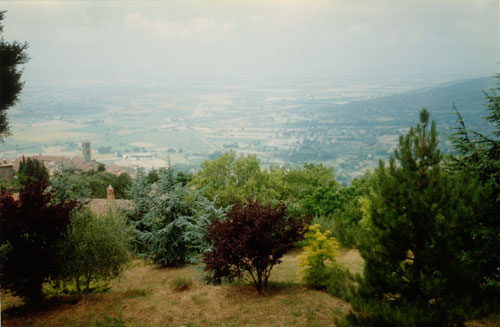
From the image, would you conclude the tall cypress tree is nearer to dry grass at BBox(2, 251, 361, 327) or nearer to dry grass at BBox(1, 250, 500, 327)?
dry grass at BBox(1, 250, 500, 327)

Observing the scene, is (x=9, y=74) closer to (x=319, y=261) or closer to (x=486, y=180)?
(x=319, y=261)

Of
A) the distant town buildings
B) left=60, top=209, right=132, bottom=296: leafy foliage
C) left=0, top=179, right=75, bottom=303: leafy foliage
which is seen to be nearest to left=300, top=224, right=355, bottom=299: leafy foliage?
left=60, top=209, right=132, bottom=296: leafy foliage

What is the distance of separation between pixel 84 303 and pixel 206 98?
144 feet

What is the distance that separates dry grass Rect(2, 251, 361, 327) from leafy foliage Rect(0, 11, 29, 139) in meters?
3.13

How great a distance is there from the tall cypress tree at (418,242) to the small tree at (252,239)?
2.42 metres

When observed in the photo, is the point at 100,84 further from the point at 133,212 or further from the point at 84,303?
the point at 84,303

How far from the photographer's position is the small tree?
20.5 ft

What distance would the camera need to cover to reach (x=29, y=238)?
18.7ft

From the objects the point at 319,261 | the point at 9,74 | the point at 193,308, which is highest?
the point at 9,74

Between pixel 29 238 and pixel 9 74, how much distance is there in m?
2.72

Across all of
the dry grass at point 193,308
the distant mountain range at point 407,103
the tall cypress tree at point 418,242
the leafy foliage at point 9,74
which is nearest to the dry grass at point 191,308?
the dry grass at point 193,308

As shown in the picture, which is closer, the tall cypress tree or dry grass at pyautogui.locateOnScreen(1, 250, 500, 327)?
the tall cypress tree

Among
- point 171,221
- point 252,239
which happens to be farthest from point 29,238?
point 171,221

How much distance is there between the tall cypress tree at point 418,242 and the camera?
3.68m
